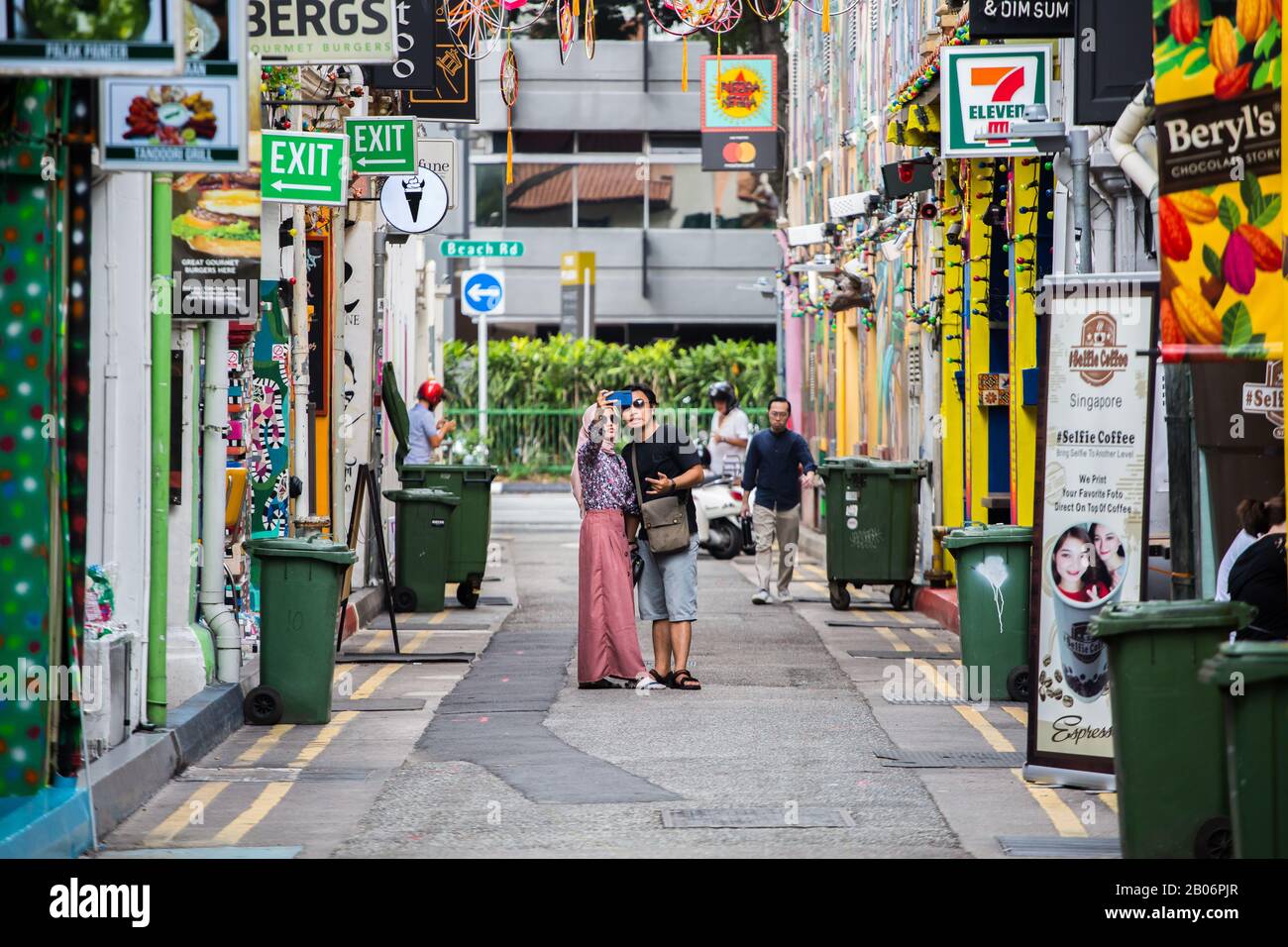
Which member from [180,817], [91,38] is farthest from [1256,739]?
[180,817]

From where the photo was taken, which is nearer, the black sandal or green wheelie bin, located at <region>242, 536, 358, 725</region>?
green wheelie bin, located at <region>242, 536, 358, 725</region>

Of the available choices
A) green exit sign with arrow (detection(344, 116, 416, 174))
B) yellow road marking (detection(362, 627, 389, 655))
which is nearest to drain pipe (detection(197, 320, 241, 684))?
yellow road marking (detection(362, 627, 389, 655))

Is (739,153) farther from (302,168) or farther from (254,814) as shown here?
(254,814)

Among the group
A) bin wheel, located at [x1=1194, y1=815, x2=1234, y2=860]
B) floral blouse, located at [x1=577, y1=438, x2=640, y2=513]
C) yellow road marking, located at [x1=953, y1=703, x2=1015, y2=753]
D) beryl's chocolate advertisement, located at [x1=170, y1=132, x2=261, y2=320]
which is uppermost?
beryl's chocolate advertisement, located at [x1=170, y1=132, x2=261, y2=320]

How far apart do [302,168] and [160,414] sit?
12.1 feet

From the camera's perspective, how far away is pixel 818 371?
32500mm

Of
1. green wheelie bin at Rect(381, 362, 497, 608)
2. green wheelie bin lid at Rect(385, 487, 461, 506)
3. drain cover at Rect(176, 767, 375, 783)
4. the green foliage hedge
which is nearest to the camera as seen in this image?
drain cover at Rect(176, 767, 375, 783)

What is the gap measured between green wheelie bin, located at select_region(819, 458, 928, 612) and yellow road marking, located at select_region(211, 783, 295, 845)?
384 inches

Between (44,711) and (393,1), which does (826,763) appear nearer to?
(44,711)

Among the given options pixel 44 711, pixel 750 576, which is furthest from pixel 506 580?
pixel 44 711

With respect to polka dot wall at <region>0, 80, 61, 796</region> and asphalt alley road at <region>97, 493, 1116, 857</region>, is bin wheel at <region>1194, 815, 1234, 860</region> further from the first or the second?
polka dot wall at <region>0, 80, 61, 796</region>

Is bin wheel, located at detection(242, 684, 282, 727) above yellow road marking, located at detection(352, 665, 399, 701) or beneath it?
above

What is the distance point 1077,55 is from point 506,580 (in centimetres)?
1149

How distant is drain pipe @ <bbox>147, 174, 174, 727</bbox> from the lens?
35.2ft
